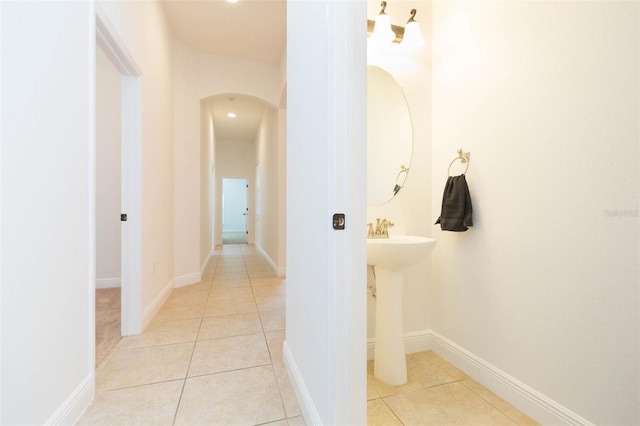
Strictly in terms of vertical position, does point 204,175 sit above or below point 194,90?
below

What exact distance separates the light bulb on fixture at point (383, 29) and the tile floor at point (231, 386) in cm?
202

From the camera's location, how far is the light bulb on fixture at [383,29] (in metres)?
1.67

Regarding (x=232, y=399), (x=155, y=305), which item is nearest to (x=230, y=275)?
(x=155, y=305)

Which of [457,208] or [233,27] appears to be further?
[233,27]

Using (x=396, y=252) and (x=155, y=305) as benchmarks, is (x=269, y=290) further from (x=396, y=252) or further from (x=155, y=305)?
(x=396, y=252)

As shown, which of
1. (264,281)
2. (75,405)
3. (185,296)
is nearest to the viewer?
(75,405)

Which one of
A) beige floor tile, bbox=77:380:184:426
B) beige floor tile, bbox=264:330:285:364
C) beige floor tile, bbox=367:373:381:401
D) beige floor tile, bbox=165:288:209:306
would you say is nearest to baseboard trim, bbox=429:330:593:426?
beige floor tile, bbox=367:373:381:401

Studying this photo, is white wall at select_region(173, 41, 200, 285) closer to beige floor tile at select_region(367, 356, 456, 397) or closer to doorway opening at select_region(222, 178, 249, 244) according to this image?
beige floor tile at select_region(367, 356, 456, 397)

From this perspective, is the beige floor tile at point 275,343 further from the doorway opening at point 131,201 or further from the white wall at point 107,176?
the white wall at point 107,176

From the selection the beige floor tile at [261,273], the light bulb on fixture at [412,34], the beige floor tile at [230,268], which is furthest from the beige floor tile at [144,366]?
the light bulb on fixture at [412,34]

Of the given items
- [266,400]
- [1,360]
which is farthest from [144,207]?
[266,400]

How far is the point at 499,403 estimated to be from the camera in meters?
1.39

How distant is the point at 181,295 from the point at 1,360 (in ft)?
7.37

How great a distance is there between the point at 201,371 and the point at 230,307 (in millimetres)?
1063
